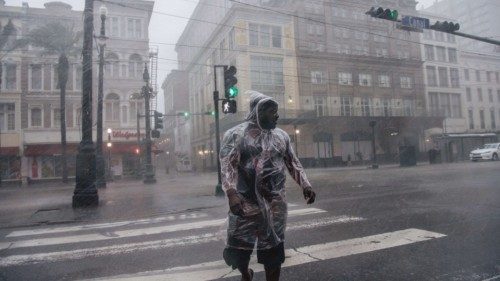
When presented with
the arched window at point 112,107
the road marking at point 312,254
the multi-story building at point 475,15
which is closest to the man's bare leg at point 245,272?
the road marking at point 312,254

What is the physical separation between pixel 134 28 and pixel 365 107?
28.1 meters

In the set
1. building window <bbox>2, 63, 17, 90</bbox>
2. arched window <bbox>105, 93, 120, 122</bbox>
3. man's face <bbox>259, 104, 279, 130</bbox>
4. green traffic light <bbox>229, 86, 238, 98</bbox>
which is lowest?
man's face <bbox>259, 104, 279, 130</bbox>

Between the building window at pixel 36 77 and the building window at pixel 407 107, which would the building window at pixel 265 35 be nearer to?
the building window at pixel 407 107

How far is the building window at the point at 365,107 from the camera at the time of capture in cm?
4322

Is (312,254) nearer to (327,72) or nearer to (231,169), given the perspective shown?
(231,169)

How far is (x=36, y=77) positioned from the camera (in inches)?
1224

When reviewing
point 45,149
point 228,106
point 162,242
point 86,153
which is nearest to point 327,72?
point 45,149

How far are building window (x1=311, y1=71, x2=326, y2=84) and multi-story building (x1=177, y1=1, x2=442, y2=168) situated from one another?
12 cm

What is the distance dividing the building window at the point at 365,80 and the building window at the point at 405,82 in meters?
5.39

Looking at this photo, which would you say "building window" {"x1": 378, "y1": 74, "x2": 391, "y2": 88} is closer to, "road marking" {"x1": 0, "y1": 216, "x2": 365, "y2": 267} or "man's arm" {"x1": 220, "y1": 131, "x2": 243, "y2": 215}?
"road marking" {"x1": 0, "y1": 216, "x2": 365, "y2": 267}

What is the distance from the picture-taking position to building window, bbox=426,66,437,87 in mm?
49281

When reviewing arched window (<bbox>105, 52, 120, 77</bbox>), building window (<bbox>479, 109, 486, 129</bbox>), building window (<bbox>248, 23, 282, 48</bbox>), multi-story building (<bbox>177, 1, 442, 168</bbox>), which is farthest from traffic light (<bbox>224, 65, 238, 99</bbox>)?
building window (<bbox>479, 109, 486, 129</bbox>)

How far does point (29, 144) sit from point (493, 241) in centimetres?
3337

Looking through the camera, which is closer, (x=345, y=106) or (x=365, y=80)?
(x=345, y=106)
